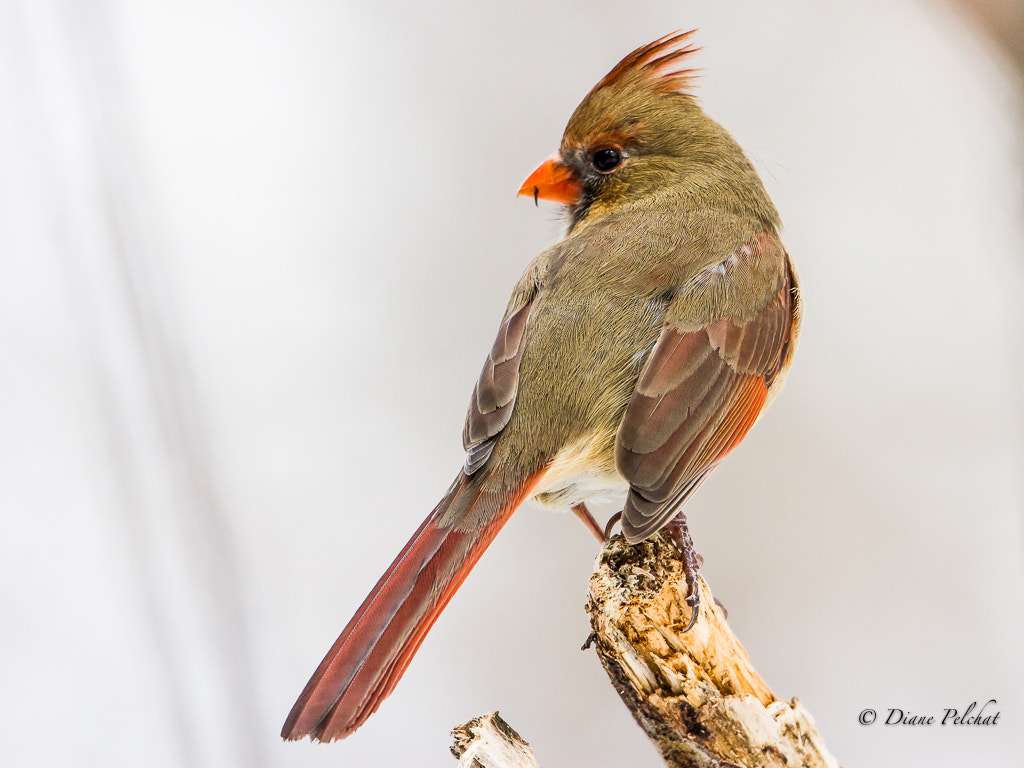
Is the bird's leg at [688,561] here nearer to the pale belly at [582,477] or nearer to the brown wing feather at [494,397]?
the pale belly at [582,477]

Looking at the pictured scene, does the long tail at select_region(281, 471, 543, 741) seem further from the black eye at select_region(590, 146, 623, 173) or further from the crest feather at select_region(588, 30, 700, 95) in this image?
the crest feather at select_region(588, 30, 700, 95)

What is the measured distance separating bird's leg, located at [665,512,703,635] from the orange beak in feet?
2.18

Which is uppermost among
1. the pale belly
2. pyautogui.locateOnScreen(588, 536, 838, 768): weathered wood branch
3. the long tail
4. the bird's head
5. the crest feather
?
the crest feather

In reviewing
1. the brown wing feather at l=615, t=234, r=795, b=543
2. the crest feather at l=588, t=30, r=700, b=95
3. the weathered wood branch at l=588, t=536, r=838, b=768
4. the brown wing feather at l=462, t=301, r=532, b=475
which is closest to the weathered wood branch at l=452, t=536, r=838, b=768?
the weathered wood branch at l=588, t=536, r=838, b=768

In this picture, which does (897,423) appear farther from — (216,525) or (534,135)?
(216,525)

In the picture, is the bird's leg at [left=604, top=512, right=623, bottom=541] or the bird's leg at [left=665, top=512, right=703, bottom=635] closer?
the bird's leg at [left=665, top=512, right=703, bottom=635]

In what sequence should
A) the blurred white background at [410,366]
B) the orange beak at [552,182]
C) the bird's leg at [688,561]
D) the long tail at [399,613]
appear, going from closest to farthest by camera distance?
the long tail at [399,613], the bird's leg at [688,561], the orange beak at [552,182], the blurred white background at [410,366]

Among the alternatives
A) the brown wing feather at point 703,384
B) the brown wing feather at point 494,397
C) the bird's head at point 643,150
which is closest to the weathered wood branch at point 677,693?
the brown wing feather at point 703,384

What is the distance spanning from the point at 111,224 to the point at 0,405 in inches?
17.9

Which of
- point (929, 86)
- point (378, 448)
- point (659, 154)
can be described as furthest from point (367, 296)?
point (929, 86)

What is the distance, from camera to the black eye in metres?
1.70

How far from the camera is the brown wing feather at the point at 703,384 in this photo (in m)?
1.35

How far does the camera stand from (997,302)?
229cm

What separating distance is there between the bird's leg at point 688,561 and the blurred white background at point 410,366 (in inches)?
27.6
